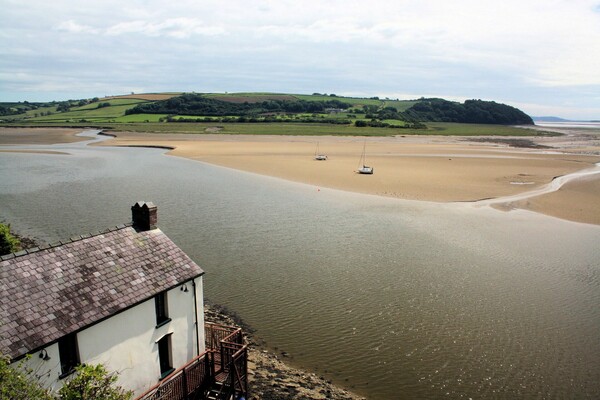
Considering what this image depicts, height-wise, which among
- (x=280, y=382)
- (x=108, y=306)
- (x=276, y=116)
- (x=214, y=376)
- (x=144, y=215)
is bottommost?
(x=280, y=382)

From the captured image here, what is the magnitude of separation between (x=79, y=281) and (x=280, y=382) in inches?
261

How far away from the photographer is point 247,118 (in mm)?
135625

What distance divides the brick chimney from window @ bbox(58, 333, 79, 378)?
3875 millimetres

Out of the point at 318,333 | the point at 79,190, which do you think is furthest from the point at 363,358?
the point at 79,190

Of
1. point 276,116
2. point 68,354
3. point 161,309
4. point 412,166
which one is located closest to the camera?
point 68,354

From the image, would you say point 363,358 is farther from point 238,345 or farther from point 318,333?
point 238,345

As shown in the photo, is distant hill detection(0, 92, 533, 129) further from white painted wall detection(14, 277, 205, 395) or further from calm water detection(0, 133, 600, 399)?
white painted wall detection(14, 277, 205, 395)

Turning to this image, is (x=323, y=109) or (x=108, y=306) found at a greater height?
(x=323, y=109)

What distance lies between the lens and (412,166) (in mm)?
55406

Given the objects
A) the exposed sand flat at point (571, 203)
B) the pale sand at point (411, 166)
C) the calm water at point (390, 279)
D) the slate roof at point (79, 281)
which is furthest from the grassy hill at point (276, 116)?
the slate roof at point (79, 281)

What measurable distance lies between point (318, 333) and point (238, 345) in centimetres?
442

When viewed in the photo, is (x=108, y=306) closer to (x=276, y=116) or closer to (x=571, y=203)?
(x=571, y=203)

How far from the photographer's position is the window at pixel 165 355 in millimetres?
12377

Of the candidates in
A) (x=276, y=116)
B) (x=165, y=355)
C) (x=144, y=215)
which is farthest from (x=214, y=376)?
(x=276, y=116)
